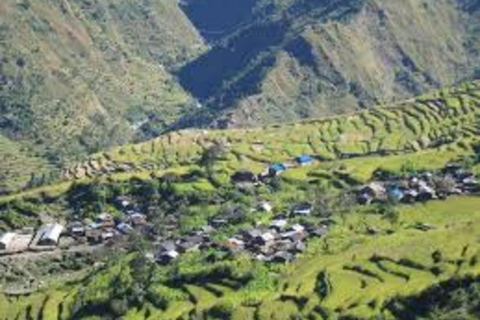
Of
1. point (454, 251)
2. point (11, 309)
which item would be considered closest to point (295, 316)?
point (454, 251)

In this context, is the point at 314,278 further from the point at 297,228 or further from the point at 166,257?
the point at 166,257

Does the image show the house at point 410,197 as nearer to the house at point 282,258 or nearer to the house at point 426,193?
the house at point 426,193

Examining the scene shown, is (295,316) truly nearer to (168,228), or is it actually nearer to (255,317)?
(255,317)

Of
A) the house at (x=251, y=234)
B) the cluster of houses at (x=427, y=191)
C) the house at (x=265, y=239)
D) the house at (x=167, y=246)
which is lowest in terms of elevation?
the cluster of houses at (x=427, y=191)

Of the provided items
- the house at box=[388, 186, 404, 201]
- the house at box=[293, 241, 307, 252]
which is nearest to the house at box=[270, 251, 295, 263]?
the house at box=[293, 241, 307, 252]

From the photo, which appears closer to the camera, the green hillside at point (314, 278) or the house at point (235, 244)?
the green hillside at point (314, 278)

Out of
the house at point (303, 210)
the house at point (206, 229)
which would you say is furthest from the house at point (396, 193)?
the house at point (206, 229)
